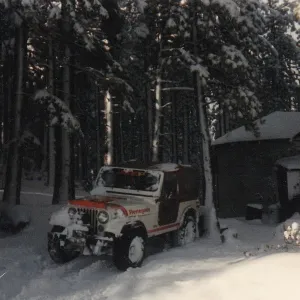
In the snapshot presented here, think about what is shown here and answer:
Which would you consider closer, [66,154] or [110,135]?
[66,154]

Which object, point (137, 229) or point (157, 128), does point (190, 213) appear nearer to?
point (137, 229)

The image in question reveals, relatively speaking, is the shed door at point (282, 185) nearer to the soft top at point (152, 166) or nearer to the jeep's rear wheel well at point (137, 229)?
the soft top at point (152, 166)

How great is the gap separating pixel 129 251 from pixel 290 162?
1525 cm

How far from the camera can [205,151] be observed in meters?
14.1

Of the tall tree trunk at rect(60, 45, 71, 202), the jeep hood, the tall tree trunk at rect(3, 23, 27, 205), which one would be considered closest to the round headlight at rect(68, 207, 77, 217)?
the jeep hood

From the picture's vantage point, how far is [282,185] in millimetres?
21984

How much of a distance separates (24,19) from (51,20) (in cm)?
146

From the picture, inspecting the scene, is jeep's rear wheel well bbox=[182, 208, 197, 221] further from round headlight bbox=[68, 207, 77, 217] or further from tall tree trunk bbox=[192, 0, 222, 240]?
round headlight bbox=[68, 207, 77, 217]

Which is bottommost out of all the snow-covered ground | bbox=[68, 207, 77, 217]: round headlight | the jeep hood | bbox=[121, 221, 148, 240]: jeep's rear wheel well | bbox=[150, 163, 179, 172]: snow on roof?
the snow-covered ground

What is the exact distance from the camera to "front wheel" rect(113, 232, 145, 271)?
26.5ft

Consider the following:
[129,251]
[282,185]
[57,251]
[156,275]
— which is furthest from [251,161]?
[156,275]

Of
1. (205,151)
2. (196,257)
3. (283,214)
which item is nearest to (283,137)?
(283,214)

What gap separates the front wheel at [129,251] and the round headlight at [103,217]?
1.55 feet

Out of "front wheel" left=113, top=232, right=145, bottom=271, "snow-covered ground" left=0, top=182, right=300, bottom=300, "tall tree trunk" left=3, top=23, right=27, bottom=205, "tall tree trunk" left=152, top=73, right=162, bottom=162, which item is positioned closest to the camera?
"snow-covered ground" left=0, top=182, right=300, bottom=300
